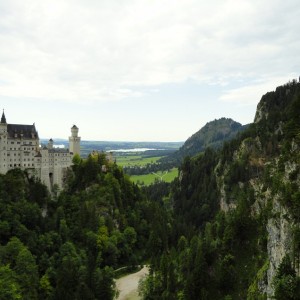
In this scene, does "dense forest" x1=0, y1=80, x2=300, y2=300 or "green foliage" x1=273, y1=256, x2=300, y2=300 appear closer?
"green foliage" x1=273, y1=256, x2=300, y2=300

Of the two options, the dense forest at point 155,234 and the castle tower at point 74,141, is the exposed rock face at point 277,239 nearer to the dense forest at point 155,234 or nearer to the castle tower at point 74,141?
the dense forest at point 155,234

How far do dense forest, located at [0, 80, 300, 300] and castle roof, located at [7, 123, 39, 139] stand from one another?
14507mm

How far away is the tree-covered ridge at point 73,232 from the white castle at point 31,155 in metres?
3.71

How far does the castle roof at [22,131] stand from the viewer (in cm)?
12827

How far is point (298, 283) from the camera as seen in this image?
45500mm

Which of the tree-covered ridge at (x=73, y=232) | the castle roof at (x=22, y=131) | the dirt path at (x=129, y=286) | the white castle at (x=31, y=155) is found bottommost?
the dirt path at (x=129, y=286)

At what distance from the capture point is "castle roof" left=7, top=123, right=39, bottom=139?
128 meters

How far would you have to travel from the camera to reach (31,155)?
12825 centimetres

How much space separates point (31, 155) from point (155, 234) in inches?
1951

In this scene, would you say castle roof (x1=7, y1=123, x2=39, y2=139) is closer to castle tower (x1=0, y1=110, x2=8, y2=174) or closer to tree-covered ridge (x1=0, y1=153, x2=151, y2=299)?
castle tower (x1=0, y1=110, x2=8, y2=174)

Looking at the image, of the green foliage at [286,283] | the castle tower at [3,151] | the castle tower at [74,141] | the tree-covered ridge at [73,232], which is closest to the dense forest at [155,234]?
the green foliage at [286,283]

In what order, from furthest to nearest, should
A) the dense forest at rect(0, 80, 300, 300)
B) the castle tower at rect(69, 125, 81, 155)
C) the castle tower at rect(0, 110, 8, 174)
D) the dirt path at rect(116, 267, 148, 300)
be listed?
the castle tower at rect(69, 125, 81, 155), the castle tower at rect(0, 110, 8, 174), the dirt path at rect(116, 267, 148, 300), the dense forest at rect(0, 80, 300, 300)

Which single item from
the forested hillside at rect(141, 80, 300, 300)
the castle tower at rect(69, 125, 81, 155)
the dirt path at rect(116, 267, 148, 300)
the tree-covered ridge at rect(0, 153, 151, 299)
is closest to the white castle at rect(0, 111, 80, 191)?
the tree-covered ridge at rect(0, 153, 151, 299)

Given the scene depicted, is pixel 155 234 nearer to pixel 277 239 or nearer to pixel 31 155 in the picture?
pixel 31 155
